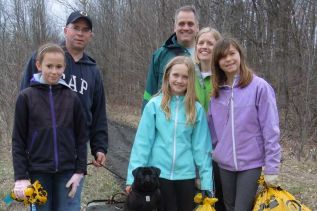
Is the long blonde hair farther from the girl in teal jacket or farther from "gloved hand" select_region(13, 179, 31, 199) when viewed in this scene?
"gloved hand" select_region(13, 179, 31, 199)

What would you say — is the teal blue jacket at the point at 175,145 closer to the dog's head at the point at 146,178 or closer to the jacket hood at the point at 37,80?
the dog's head at the point at 146,178

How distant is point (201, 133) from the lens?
13.1 feet

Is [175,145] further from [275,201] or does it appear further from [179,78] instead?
[275,201]

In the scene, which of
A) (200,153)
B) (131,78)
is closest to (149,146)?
(200,153)

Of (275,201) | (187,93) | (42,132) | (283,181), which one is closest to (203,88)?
(187,93)

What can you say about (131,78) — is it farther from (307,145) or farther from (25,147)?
(25,147)

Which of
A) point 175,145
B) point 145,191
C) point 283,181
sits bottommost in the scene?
point 283,181

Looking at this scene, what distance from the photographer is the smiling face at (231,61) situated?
154 inches

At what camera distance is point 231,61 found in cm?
391

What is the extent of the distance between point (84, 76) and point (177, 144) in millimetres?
1078

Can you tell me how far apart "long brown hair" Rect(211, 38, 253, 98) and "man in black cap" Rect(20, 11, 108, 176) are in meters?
1.12

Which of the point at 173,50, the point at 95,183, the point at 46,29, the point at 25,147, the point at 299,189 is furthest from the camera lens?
the point at 46,29

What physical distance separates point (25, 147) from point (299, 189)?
4.93 metres

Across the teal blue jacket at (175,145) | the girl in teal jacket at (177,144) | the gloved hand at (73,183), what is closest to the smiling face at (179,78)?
the girl in teal jacket at (177,144)
